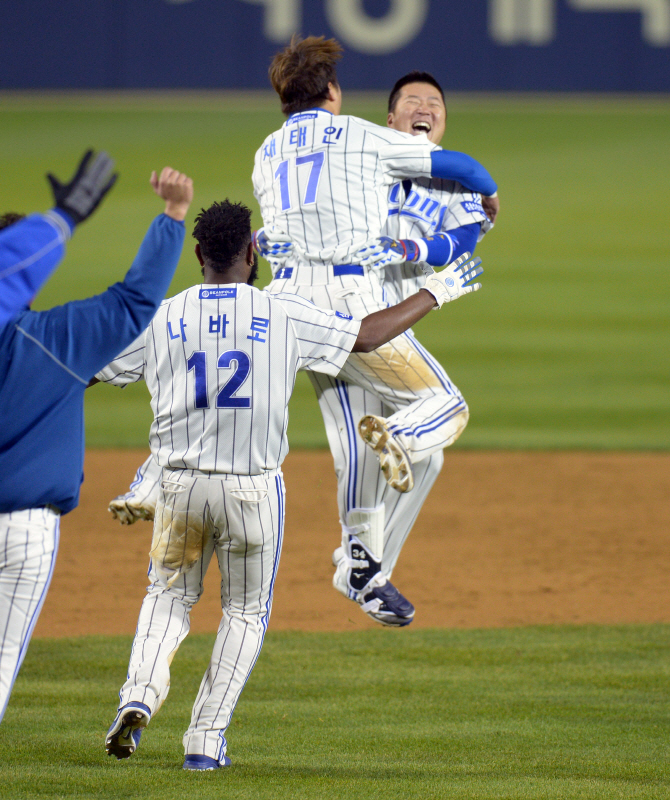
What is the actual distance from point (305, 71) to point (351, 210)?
2.10ft

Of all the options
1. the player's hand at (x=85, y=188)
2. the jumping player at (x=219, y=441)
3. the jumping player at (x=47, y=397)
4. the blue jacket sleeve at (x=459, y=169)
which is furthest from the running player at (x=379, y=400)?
the player's hand at (x=85, y=188)

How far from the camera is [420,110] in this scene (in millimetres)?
5637

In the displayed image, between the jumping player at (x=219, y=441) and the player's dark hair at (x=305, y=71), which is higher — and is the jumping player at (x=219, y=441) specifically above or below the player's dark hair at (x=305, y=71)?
below

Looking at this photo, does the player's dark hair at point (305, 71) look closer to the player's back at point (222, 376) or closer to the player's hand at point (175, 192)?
the player's back at point (222, 376)

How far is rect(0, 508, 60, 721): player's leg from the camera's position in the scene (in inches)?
134

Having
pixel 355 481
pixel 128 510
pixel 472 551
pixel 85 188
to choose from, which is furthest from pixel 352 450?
pixel 472 551

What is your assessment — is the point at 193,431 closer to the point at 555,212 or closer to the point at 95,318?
the point at 95,318

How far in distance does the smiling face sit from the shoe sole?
3.06 m

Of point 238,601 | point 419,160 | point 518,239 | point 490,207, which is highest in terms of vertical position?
point 518,239

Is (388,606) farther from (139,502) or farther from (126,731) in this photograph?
(126,731)

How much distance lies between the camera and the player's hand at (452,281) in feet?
14.6

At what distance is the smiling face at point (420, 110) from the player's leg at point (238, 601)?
2.22 metres

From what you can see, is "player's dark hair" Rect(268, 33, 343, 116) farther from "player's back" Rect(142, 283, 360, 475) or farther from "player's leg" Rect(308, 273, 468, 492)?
"player's back" Rect(142, 283, 360, 475)

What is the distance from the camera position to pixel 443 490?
35.9ft
